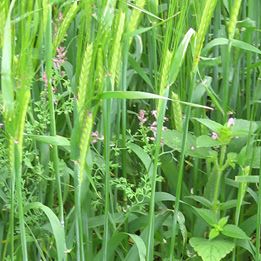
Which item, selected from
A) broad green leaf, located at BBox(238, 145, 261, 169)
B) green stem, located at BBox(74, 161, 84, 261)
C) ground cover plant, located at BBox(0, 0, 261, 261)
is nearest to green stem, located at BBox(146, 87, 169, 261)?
ground cover plant, located at BBox(0, 0, 261, 261)

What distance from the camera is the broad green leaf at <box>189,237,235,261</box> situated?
118 cm

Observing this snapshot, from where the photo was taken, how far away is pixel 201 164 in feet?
4.71

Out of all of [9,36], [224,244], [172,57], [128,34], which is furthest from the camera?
[224,244]

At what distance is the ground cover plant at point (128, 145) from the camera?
0.96m

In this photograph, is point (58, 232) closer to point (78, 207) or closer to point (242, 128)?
point (78, 207)

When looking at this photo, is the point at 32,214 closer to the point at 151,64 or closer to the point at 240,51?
the point at 151,64

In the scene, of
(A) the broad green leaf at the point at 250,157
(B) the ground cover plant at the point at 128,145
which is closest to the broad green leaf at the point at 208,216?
(B) the ground cover plant at the point at 128,145

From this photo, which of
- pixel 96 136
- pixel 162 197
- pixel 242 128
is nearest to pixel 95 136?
pixel 96 136

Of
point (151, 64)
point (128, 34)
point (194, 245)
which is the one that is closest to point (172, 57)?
point (128, 34)

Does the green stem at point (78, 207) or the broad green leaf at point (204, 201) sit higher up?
the green stem at point (78, 207)

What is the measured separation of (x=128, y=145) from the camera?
1.27 metres

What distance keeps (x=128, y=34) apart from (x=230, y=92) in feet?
1.47

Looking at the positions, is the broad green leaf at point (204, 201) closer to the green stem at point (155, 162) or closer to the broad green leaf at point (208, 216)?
the broad green leaf at point (208, 216)

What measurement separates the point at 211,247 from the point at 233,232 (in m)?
0.05
